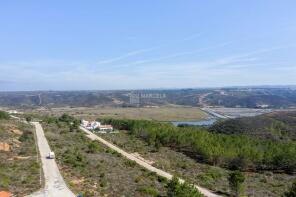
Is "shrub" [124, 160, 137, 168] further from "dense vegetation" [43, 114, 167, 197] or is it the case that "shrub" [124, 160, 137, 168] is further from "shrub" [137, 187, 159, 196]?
"shrub" [137, 187, 159, 196]

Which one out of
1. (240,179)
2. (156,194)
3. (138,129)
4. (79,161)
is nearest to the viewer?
(156,194)

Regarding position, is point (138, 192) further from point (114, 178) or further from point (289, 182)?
point (289, 182)

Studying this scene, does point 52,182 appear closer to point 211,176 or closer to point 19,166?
point 19,166

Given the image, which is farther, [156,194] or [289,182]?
[289,182]

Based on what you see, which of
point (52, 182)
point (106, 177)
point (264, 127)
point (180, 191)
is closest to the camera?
point (180, 191)

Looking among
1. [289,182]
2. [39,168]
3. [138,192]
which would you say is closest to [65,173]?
[39,168]

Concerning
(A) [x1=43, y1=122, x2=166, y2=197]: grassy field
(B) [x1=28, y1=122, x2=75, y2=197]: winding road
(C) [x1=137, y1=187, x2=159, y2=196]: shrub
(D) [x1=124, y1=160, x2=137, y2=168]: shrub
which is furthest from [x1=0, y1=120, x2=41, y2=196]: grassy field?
(D) [x1=124, y1=160, x2=137, y2=168]: shrub

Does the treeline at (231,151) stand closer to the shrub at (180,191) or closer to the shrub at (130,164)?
the shrub at (130,164)

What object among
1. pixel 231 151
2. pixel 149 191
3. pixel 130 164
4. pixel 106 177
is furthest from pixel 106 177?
pixel 231 151
